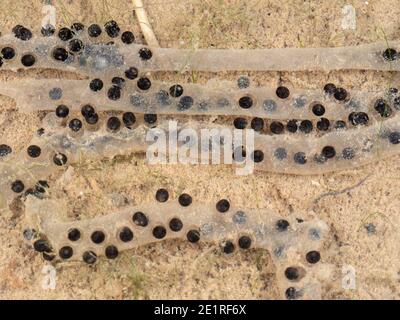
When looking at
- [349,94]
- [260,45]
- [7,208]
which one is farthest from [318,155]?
[7,208]

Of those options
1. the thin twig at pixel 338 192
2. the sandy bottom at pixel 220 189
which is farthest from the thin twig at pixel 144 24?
the thin twig at pixel 338 192

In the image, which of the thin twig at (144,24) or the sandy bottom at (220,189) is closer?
the sandy bottom at (220,189)

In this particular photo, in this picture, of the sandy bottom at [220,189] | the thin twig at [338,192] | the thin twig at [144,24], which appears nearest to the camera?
the sandy bottom at [220,189]

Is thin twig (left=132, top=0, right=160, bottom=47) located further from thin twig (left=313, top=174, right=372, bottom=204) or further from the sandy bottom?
thin twig (left=313, top=174, right=372, bottom=204)

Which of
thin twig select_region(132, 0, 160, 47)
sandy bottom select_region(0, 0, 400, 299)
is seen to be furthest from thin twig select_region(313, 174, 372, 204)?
thin twig select_region(132, 0, 160, 47)

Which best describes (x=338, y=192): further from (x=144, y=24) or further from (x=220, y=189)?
(x=144, y=24)

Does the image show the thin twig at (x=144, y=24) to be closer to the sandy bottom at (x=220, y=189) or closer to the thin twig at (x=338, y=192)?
the sandy bottom at (x=220, y=189)
